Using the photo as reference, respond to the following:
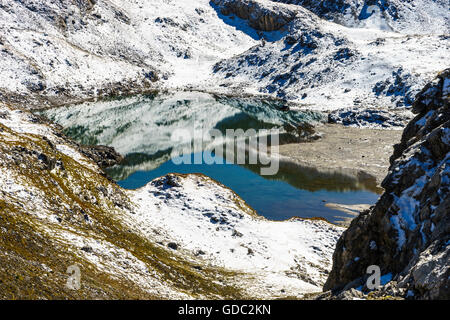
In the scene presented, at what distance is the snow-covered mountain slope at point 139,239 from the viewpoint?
18.8 metres

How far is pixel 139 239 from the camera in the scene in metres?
31.0

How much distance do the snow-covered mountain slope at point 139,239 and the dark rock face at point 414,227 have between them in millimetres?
7246

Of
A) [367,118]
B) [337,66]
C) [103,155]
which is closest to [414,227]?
[103,155]

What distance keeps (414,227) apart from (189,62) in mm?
187232

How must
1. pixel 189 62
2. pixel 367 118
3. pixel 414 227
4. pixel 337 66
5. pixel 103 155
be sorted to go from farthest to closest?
pixel 189 62 < pixel 337 66 < pixel 367 118 < pixel 103 155 < pixel 414 227

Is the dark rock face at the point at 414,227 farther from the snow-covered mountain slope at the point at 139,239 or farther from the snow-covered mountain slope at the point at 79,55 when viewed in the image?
the snow-covered mountain slope at the point at 79,55

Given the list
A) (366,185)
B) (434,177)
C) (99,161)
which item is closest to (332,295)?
(434,177)

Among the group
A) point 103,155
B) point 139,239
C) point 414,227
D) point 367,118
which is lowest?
point 139,239

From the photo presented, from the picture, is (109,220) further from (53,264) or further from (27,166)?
(53,264)

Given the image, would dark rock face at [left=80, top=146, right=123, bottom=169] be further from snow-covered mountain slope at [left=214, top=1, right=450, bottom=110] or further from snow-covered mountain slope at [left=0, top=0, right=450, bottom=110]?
snow-covered mountain slope at [left=214, top=1, right=450, bottom=110]

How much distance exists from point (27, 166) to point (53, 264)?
14855 mm

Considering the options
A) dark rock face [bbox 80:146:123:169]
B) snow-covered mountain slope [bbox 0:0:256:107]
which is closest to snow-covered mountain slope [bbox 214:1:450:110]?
snow-covered mountain slope [bbox 0:0:256:107]

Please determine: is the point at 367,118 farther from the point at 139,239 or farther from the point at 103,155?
the point at 139,239

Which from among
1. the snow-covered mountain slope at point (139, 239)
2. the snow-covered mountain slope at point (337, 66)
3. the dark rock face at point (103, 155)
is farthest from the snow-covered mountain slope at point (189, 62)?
the snow-covered mountain slope at point (139, 239)
